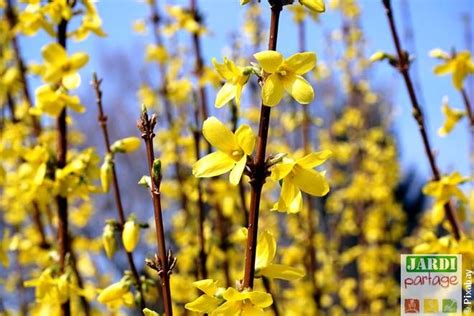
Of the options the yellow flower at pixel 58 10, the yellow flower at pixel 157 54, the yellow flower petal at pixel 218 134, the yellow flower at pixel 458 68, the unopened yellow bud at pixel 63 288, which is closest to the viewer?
the yellow flower petal at pixel 218 134

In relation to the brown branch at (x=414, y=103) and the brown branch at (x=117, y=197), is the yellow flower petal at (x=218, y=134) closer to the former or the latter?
the brown branch at (x=117, y=197)

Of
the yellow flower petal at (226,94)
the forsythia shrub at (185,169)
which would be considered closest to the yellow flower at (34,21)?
the forsythia shrub at (185,169)

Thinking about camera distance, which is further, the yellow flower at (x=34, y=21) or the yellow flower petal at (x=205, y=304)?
the yellow flower at (x=34, y=21)

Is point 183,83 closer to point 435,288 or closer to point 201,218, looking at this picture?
point 201,218

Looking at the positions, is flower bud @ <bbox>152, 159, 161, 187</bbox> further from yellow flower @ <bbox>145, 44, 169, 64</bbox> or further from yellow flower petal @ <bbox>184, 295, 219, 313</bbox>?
yellow flower @ <bbox>145, 44, 169, 64</bbox>

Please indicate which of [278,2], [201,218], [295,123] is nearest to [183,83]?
[295,123]
